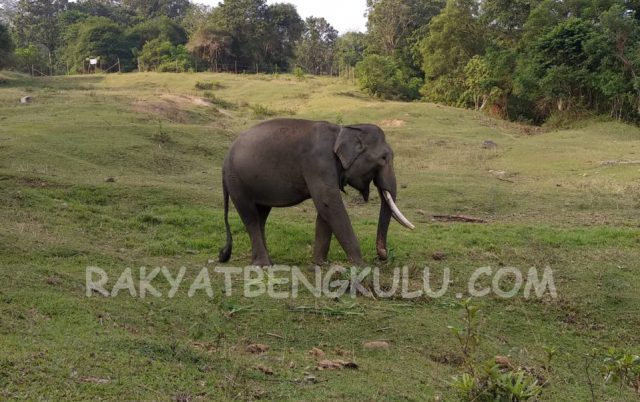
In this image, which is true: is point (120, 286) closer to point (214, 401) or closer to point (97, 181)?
point (214, 401)

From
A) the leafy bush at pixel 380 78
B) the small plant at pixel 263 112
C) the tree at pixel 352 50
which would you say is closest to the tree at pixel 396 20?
the tree at pixel 352 50

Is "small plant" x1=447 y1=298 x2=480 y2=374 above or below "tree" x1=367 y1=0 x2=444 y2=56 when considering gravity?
below

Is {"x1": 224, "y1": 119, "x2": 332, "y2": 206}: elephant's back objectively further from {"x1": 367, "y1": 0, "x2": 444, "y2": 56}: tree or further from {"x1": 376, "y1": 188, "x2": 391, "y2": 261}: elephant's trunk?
{"x1": 367, "y1": 0, "x2": 444, "y2": 56}: tree

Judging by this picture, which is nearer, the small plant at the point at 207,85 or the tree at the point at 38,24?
the small plant at the point at 207,85

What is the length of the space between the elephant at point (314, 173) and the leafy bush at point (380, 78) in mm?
30245

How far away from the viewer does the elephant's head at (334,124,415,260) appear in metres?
9.03

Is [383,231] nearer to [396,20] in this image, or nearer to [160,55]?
[396,20]

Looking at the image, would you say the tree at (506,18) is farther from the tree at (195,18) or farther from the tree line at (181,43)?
the tree at (195,18)

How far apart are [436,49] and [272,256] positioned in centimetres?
3277

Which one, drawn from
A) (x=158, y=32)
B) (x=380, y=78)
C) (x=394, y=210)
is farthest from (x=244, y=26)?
(x=394, y=210)

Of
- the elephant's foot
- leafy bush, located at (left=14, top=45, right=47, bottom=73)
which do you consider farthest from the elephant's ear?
leafy bush, located at (left=14, top=45, right=47, bottom=73)

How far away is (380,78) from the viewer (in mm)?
39156

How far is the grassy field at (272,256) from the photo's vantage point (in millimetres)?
4922

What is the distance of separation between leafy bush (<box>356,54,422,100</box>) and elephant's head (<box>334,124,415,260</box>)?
30.3 m
